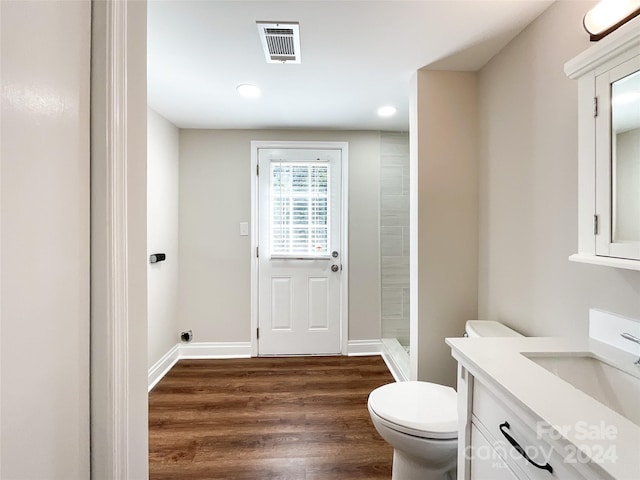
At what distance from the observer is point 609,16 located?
0.96m

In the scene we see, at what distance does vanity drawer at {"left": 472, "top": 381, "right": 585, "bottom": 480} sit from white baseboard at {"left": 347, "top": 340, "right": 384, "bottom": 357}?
2041 mm

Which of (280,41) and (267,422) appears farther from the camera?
(267,422)

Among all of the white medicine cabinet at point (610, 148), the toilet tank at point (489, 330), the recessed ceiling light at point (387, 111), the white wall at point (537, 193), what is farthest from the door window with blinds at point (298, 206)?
the white medicine cabinet at point (610, 148)

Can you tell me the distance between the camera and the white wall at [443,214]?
1.84 meters

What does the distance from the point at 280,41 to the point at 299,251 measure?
1.77 m

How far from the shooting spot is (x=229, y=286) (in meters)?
2.93

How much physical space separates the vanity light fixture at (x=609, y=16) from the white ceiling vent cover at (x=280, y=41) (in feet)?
3.62

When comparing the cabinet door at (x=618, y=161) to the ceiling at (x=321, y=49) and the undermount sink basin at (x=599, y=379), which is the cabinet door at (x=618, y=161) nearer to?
the undermount sink basin at (x=599, y=379)

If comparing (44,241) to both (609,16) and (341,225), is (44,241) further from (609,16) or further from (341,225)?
(341,225)

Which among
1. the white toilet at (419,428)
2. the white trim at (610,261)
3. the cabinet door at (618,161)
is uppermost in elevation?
the cabinet door at (618,161)

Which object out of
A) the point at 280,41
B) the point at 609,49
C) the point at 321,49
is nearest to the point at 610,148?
the point at 609,49

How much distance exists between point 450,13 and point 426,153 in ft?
2.23

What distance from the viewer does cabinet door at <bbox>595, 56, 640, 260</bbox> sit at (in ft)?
2.88

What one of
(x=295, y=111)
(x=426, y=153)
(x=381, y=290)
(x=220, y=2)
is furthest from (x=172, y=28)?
(x=381, y=290)
